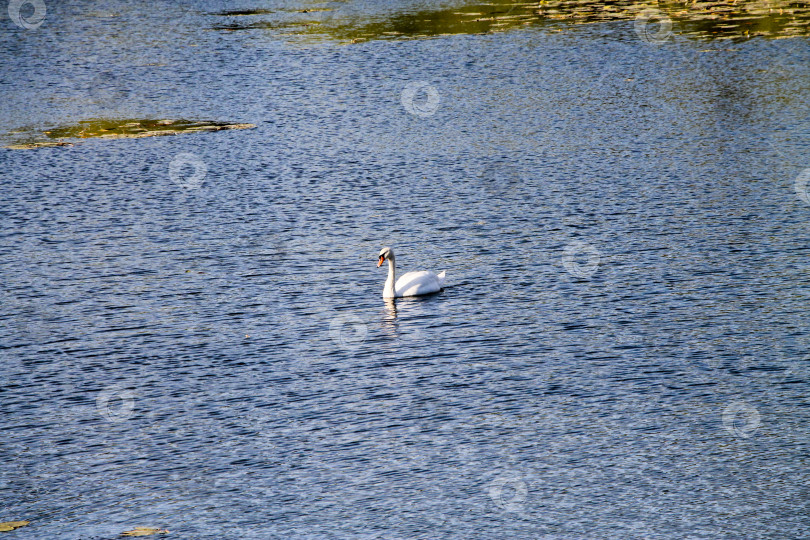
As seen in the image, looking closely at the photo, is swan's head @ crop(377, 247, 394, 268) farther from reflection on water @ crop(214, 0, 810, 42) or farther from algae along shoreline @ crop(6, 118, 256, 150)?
reflection on water @ crop(214, 0, 810, 42)

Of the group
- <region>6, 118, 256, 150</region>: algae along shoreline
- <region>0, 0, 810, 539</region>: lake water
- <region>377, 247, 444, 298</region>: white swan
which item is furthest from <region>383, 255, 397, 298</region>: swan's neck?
<region>6, 118, 256, 150</region>: algae along shoreline

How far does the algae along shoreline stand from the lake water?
0.60 meters

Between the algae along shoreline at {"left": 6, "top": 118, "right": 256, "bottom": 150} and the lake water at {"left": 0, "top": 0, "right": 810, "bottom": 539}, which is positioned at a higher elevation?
the algae along shoreline at {"left": 6, "top": 118, "right": 256, "bottom": 150}

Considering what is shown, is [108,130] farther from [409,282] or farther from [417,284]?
[417,284]

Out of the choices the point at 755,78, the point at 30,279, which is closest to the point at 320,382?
the point at 30,279

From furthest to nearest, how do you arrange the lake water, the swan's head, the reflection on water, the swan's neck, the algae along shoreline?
the reflection on water
the algae along shoreline
the swan's head
the swan's neck
the lake water

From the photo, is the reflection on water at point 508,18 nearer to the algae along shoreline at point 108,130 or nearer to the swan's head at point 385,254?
the algae along shoreline at point 108,130

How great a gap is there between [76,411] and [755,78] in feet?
101

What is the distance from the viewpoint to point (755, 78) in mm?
39938

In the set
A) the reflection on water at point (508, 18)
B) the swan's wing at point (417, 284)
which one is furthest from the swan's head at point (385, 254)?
the reflection on water at point (508, 18)

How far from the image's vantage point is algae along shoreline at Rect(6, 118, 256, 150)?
3666 centimetres

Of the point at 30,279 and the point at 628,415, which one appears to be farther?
the point at 30,279

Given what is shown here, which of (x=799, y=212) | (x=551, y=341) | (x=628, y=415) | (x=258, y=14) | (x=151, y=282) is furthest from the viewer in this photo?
(x=258, y=14)

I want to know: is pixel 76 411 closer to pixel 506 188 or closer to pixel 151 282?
pixel 151 282
